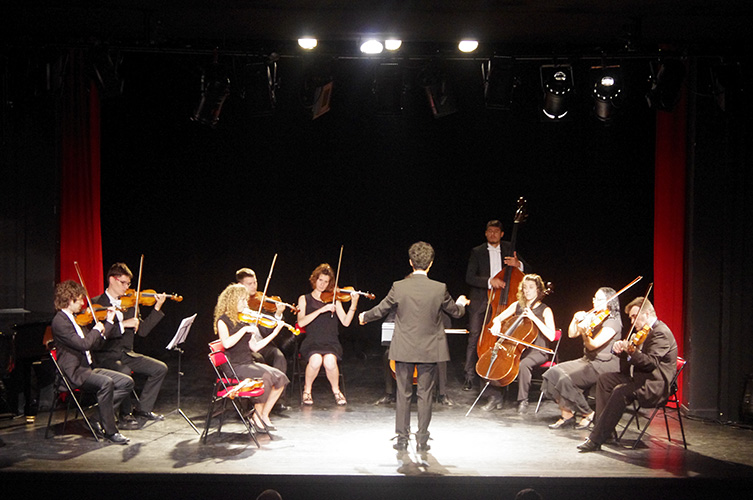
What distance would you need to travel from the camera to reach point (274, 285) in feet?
27.4

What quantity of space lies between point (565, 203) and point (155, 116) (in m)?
4.59

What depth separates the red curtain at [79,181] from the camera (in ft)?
22.2

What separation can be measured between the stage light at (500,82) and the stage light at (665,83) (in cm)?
109

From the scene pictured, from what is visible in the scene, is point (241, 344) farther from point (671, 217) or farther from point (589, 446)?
point (671, 217)

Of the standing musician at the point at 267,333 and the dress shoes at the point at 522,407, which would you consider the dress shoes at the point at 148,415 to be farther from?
the dress shoes at the point at 522,407

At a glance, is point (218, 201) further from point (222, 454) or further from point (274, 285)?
point (222, 454)

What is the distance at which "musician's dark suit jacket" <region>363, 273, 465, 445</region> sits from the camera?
498 cm

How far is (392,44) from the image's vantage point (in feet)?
19.8

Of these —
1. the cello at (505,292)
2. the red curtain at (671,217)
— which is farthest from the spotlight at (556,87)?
the red curtain at (671,217)

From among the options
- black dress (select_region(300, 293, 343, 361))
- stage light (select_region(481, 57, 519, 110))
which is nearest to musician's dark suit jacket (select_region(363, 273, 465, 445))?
black dress (select_region(300, 293, 343, 361))

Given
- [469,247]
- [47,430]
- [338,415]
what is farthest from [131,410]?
[469,247]

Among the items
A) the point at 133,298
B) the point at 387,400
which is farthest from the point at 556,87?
the point at 133,298

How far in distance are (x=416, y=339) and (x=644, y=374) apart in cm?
164

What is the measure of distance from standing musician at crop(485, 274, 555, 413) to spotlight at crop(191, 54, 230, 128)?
2.91 meters
